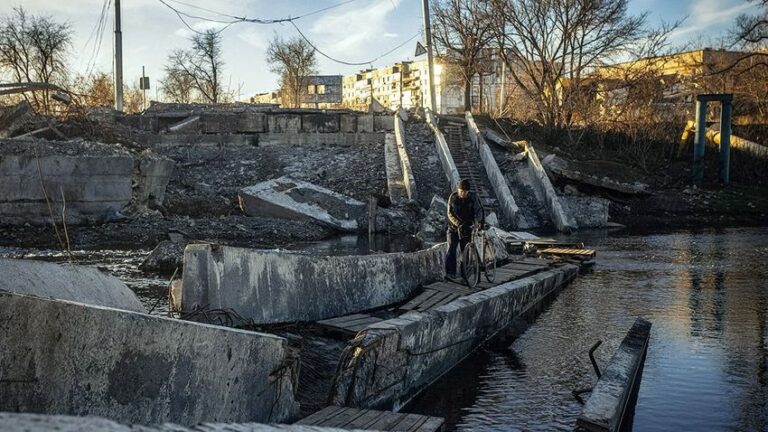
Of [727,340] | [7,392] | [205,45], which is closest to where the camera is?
[7,392]

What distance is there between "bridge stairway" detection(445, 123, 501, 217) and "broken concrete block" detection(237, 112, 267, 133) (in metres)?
8.59

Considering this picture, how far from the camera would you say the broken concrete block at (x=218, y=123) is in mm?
30359

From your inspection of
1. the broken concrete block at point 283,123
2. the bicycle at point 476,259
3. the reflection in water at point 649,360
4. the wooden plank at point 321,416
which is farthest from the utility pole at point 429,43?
the wooden plank at point 321,416

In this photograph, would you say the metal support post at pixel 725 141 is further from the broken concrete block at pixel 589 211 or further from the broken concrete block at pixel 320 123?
the broken concrete block at pixel 320 123

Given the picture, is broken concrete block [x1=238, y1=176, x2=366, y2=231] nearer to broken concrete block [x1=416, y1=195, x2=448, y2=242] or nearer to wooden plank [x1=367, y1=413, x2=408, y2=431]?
broken concrete block [x1=416, y1=195, x2=448, y2=242]

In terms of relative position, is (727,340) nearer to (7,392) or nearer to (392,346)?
(392,346)

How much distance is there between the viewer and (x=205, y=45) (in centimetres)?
5209

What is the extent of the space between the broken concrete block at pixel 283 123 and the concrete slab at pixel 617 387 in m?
24.6

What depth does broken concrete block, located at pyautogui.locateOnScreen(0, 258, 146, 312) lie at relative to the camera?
17.7 ft

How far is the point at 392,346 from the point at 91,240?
47.7 feet

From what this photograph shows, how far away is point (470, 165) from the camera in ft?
91.6

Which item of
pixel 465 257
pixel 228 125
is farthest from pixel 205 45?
pixel 465 257

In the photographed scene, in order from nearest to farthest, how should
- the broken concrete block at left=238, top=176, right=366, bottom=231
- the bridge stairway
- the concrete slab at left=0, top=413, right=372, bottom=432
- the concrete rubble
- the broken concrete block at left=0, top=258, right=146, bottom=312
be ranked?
1. the concrete slab at left=0, top=413, right=372, bottom=432
2. the broken concrete block at left=0, top=258, right=146, bottom=312
3. the broken concrete block at left=238, top=176, right=366, bottom=231
4. the bridge stairway
5. the concrete rubble

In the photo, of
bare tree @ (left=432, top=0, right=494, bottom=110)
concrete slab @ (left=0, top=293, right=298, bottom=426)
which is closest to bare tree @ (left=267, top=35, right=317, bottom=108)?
bare tree @ (left=432, top=0, right=494, bottom=110)
